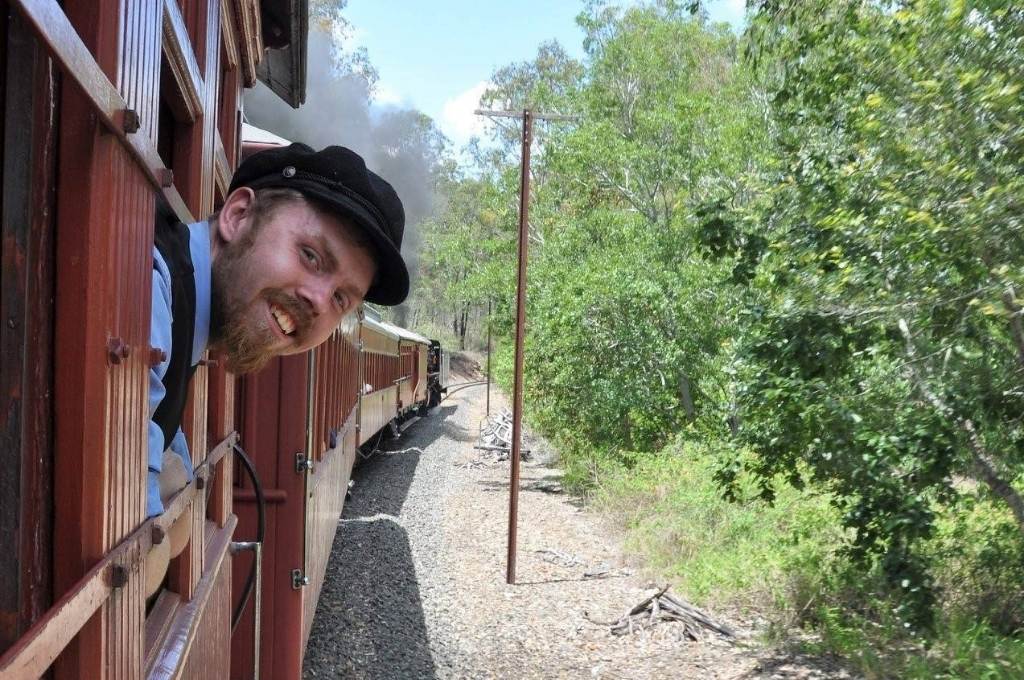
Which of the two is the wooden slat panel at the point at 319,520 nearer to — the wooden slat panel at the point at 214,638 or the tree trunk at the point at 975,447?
the wooden slat panel at the point at 214,638

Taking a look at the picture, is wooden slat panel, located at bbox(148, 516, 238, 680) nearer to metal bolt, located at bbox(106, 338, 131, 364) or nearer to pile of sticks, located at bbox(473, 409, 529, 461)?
metal bolt, located at bbox(106, 338, 131, 364)

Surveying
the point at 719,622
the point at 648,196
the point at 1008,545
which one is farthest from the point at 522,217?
the point at 648,196

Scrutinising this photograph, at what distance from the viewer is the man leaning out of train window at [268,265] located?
157 cm

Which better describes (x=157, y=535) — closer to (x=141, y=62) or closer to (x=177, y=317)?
(x=177, y=317)

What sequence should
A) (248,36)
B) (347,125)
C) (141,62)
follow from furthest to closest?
(347,125) → (248,36) → (141,62)

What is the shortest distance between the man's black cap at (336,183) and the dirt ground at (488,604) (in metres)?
5.09

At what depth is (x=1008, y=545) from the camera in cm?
706

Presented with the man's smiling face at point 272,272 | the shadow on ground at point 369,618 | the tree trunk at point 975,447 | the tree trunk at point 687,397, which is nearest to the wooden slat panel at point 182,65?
the man's smiling face at point 272,272

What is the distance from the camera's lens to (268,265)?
1614mm

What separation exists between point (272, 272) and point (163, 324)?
0.97 ft

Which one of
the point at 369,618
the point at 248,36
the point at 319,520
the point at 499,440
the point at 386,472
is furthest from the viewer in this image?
the point at 499,440

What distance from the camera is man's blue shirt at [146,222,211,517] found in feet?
4.39

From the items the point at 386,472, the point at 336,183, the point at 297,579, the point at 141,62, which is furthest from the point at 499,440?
the point at 141,62

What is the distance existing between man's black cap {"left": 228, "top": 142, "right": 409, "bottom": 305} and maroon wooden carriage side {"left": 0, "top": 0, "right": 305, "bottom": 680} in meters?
0.33
